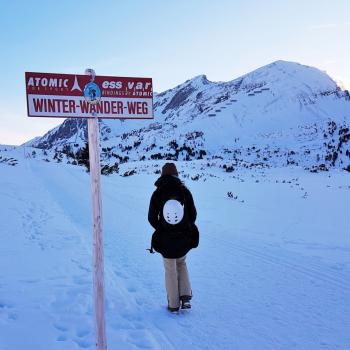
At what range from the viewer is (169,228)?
4754 millimetres

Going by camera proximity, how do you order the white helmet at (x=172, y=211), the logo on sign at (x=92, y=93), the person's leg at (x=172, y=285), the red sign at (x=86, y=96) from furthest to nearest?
the person's leg at (x=172, y=285) < the white helmet at (x=172, y=211) < the logo on sign at (x=92, y=93) < the red sign at (x=86, y=96)

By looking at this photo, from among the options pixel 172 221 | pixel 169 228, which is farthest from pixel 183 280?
pixel 172 221

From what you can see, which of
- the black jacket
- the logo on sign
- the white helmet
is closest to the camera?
the logo on sign

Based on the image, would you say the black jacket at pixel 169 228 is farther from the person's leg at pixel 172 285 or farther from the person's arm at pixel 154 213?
the person's leg at pixel 172 285

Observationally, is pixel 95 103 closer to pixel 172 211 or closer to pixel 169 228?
pixel 172 211

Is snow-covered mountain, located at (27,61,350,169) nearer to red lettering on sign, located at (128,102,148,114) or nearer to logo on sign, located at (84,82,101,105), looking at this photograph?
red lettering on sign, located at (128,102,148,114)

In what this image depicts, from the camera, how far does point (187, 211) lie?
485 centimetres

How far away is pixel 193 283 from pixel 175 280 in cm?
128

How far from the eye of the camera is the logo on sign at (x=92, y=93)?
3496 millimetres

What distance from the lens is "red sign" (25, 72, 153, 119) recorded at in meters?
3.38

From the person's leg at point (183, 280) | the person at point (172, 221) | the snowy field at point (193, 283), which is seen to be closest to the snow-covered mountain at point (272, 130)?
the snowy field at point (193, 283)

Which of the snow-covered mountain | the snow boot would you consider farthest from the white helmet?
the snow-covered mountain

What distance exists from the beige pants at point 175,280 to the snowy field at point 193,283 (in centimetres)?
21

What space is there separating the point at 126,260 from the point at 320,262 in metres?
3.62
